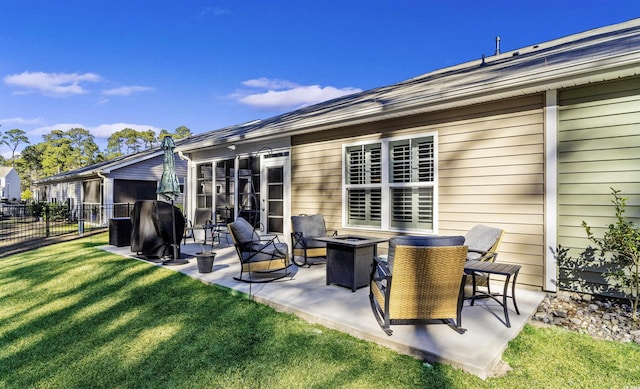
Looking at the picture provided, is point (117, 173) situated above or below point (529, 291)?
above

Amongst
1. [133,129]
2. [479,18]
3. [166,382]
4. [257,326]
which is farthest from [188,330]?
[133,129]

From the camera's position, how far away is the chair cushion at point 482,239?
388cm

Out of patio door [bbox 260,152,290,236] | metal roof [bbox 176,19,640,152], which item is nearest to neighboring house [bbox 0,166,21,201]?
patio door [bbox 260,152,290,236]

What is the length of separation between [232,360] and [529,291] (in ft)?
12.0

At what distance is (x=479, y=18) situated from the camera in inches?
432

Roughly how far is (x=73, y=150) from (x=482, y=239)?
4514 centimetres

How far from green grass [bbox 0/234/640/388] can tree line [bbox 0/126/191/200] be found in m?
37.6

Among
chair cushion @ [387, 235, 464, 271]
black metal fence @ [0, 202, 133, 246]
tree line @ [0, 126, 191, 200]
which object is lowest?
black metal fence @ [0, 202, 133, 246]

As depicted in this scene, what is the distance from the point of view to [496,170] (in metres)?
4.38

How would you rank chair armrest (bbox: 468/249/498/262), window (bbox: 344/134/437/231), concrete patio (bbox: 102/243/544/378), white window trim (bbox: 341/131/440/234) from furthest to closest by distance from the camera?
window (bbox: 344/134/437/231)
white window trim (bbox: 341/131/440/234)
chair armrest (bbox: 468/249/498/262)
concrete patio (bbox: 102/243/544/378)

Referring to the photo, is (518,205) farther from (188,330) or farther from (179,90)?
(179,90)

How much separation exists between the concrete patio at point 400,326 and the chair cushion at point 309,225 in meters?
0.80

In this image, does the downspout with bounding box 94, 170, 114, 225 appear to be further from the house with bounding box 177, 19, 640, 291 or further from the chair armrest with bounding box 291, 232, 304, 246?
the chair armrest with bounding box 291, 232, 304, 246

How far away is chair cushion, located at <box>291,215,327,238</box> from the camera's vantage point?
18.6 ft
